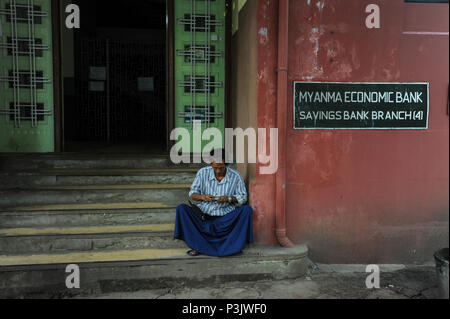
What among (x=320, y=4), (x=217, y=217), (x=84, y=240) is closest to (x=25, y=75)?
(x=84, y=240)

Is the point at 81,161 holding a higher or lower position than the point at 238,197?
higher

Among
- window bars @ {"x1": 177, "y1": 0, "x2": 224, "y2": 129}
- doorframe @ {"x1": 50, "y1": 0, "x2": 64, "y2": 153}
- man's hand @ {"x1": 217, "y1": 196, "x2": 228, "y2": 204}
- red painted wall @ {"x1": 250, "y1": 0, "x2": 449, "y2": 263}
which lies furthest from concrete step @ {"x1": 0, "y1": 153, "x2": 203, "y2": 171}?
red painted wall @ {"x1": 250, "y1": 0, "x2": 449, "y2": 263}

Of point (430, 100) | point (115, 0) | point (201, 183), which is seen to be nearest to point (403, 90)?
point (430, 100)

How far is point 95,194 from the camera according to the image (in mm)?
5117

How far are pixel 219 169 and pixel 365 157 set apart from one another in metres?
1.91

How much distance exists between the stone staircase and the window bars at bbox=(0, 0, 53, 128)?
3.25 feet

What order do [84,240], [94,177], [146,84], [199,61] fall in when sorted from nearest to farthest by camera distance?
[84,240], [94,177], [199,61], [146,84]

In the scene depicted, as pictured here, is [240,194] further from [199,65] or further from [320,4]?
[199,65]

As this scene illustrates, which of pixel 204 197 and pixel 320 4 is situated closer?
pixel 204 197

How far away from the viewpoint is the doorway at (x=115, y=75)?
33.8 feet

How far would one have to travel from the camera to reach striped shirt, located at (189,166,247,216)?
14.8ft

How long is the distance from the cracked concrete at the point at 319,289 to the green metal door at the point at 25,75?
3.77 metres

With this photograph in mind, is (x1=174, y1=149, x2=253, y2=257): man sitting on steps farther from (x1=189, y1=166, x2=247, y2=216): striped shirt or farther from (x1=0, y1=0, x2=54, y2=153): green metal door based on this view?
(x1=0, y1=0, x2=54, y2=153): green metal door

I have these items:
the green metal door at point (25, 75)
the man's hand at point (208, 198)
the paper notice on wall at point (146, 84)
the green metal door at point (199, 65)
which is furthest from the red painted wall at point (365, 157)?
the paper notice on wall at point (146, 84)
